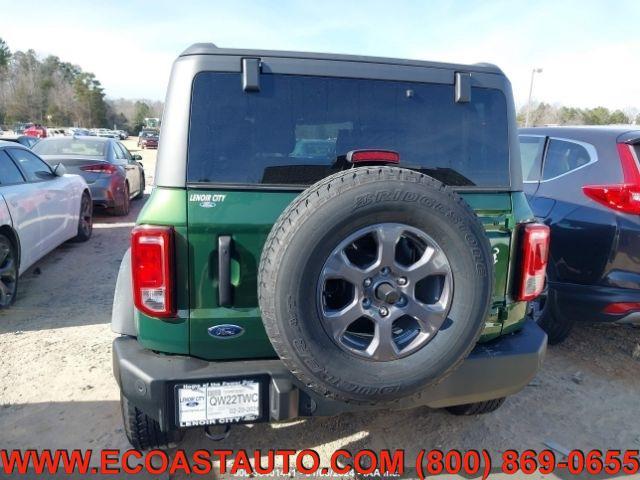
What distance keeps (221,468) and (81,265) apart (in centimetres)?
426

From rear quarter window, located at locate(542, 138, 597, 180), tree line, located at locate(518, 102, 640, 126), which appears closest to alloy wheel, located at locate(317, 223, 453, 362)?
rear quarter window, located at locate(542, 138, 597, 180)

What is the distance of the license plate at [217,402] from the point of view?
6.52 feet

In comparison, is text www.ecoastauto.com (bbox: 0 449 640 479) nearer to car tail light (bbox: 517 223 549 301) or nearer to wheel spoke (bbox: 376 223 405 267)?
car tail light (bbox: 517 223 549 301)

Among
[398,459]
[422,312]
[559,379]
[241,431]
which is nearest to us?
[422,312]

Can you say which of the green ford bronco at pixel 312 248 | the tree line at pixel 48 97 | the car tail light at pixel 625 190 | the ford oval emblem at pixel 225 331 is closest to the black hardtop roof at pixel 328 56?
the green ford bronco at pixel 312 248

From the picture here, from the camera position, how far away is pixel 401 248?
6.95ft

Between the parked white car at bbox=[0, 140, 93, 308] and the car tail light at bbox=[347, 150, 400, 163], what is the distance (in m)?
3.69

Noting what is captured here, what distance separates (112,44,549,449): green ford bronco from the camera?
187 cm

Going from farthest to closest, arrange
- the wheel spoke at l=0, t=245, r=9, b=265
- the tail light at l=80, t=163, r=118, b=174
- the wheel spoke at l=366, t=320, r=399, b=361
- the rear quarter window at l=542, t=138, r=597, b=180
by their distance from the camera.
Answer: the tail light at l=80, t=163, r=118, b=174, the wheel spoke at l=0, t=245, r=9, b=265, the rear quarter window at l=542, t=138, r=597, b=180, the wheel spoke at l=366, t=320, r=399, b=361

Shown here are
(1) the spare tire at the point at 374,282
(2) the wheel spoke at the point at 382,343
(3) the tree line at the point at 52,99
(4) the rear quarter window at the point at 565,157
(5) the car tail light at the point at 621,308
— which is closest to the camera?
(1) the spare tire at the point at 374,282

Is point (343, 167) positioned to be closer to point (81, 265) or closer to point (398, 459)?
point (398, 459)

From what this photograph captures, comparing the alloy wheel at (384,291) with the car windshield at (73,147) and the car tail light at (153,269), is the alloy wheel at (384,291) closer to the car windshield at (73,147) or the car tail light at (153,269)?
the car tail light at (153,269)

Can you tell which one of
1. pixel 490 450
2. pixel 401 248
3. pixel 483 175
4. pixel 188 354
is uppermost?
pixel 483 175

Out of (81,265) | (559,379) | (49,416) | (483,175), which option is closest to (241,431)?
(49,416)
